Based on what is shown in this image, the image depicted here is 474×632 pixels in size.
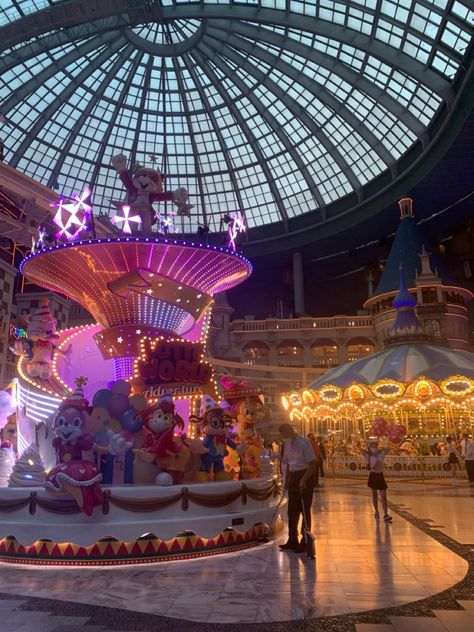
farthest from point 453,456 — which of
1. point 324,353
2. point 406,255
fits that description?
point 324,353

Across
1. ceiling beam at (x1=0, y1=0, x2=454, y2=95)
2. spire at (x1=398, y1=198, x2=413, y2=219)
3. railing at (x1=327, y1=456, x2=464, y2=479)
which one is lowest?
railing at (x1=327, y1=456, x2=464, y2=479)

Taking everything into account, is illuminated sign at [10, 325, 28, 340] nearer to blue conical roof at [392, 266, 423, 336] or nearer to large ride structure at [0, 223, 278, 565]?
large ride structure at [0, 223, 278, 565]

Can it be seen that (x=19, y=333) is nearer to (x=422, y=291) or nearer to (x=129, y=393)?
(x=129, y=393)

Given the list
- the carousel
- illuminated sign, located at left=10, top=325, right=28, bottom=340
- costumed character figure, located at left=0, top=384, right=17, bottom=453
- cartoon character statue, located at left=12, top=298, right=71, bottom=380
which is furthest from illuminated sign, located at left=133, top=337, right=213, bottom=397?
the carousel

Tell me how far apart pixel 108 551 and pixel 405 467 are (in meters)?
18.8

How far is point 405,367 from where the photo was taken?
2323 cm

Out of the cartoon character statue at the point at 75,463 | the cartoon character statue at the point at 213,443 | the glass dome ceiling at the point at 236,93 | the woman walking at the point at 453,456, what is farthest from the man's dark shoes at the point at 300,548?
the glass dome ceiling at the point at 236,93

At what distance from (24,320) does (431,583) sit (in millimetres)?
9641

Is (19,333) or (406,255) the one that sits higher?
(406,255)

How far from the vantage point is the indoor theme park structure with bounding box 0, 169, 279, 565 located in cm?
721

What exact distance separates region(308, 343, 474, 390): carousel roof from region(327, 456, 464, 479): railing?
3.64 metres

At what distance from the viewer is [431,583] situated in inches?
221

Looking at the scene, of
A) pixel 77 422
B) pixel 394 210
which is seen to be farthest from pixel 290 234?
pixel 77 422

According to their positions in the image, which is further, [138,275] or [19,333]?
[19,333]
